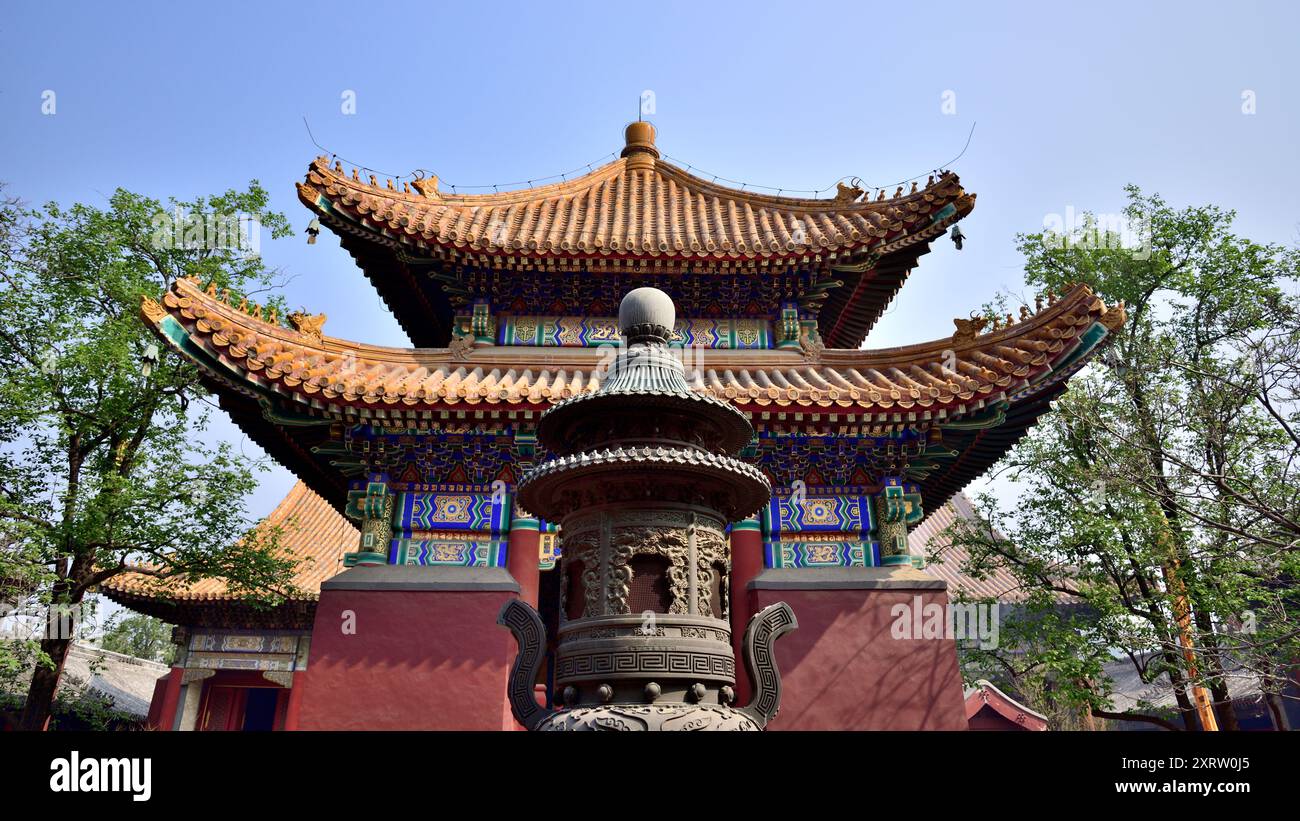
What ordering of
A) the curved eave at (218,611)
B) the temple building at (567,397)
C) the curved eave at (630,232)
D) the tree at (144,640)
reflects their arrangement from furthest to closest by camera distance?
the tree at (144,640), the curved eave at (218,611), the curved eave at (630,232), the temple building at (567,397)

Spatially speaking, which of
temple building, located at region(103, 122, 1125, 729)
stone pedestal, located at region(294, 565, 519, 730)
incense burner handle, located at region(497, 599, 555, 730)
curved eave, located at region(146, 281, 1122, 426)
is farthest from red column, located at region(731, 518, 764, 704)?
incense burner handle, located at region(497, 599, 555, 730)

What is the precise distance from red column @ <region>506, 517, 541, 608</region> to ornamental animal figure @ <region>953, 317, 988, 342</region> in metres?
5.46

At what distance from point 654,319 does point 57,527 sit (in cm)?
1013

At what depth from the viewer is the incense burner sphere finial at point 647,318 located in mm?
5641

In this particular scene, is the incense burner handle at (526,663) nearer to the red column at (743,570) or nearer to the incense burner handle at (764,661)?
the incense burner handle at (764,661)

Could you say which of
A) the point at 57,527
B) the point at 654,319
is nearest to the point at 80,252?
the point at 57,527

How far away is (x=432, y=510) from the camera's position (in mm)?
8648

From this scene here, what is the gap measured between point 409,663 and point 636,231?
675 cm

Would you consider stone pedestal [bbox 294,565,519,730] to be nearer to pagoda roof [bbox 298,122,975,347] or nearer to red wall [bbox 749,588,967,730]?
red wall [bbox 749,588,967,730]

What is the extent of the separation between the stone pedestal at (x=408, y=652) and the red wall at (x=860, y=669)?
2.79 metres

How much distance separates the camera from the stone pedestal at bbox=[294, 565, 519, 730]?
7602 millimetres

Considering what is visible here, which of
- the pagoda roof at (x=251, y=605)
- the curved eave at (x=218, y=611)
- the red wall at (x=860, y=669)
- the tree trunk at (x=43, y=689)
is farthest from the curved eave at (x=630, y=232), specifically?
the curved eave at (x=218, y=611)

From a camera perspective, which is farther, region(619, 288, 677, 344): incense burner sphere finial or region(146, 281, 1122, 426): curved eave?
region(146, 281, 1122, 426): curved eave
